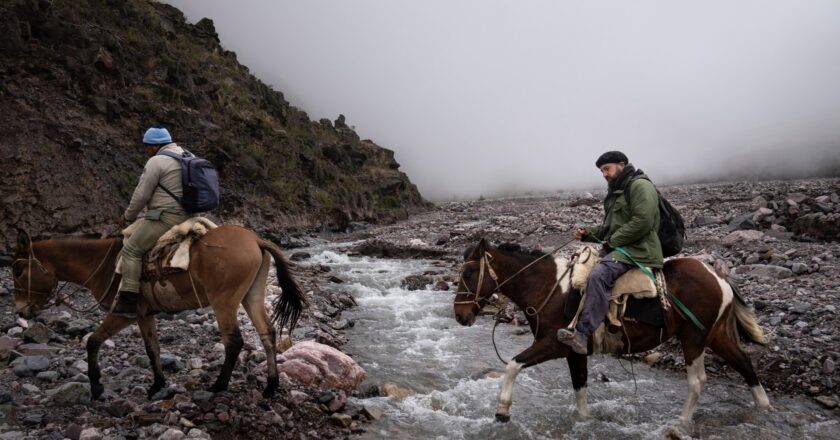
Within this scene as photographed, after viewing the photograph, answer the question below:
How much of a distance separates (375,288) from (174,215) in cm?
891

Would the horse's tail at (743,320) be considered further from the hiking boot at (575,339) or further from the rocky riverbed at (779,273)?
the hiking boot at (575,339)

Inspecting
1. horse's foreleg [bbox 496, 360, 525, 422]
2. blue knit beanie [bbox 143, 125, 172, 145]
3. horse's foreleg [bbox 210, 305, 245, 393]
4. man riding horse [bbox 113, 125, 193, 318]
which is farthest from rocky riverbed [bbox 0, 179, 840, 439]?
blue knit beanie [bbox 143, 125, 172, 145]

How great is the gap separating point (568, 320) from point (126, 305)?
520cm

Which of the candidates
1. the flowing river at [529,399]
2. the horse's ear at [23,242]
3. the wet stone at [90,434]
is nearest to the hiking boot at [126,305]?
the wet stone at [90,434]

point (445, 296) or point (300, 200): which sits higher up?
point (300, 200)

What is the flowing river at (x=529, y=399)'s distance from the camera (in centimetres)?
544

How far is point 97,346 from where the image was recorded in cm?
512

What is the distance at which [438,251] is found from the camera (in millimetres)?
19219

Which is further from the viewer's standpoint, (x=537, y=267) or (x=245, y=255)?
(x=537, y=267)

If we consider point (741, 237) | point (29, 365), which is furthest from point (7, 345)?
point (741, 237)

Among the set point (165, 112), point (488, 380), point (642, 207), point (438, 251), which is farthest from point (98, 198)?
point (642, 207)

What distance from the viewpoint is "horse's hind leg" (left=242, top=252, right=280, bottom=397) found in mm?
5518

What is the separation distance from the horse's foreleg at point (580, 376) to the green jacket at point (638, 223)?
4.46ft

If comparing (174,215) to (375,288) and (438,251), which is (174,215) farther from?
(438,251)
